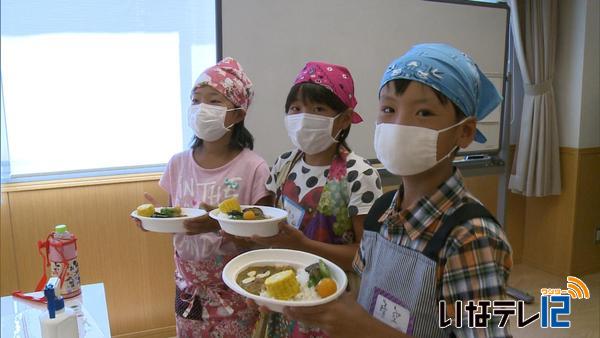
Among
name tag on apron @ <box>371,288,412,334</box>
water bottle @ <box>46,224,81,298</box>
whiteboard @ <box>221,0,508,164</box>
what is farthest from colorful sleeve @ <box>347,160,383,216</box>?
whiteboard @ <box>221,0,508,164</box>

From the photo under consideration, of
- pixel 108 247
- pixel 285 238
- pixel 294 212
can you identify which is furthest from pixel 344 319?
pixel 108 247

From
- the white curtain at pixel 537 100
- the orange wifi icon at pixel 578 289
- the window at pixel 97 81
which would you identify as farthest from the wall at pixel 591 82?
the window at pixel 97 81

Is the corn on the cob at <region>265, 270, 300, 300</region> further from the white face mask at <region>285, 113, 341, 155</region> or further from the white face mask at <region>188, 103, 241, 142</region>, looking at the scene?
the white face mask at <region>188, 103, 241, 142</region>

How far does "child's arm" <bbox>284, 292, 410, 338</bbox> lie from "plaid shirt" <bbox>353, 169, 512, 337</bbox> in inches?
5.6

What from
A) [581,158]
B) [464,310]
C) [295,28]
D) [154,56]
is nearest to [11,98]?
[154,56]

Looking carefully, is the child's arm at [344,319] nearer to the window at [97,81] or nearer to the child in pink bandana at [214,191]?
the child in pink bandana at [214,191]

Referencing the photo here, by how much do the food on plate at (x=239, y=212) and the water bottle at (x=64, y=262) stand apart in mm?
587

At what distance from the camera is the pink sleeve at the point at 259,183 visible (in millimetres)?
1692

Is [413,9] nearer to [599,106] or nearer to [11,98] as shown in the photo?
[599,106]

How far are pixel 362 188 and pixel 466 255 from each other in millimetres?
547

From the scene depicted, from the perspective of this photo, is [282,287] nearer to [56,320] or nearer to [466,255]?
[466,255]

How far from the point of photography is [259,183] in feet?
5.57

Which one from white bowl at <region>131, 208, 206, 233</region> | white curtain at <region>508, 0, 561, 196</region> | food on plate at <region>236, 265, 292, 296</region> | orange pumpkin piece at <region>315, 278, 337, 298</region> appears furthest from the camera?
Result: white curtain at <region>508, 0, 561, 196</region>

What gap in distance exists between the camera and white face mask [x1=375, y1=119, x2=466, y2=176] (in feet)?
3.26
